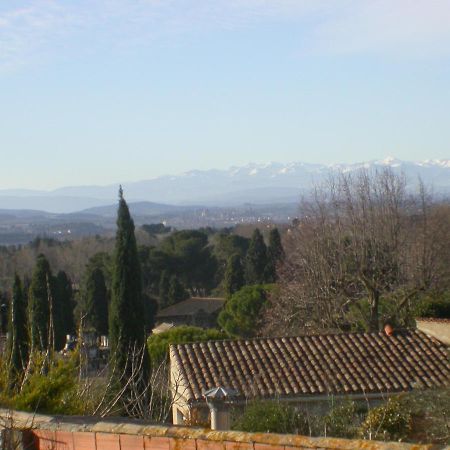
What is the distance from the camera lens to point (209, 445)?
12.3ft

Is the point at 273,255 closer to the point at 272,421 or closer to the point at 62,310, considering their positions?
the point at 62,310

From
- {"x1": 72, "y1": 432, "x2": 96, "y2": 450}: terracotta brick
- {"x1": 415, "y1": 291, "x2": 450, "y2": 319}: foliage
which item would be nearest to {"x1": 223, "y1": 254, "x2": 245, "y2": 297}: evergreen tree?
{"x1": 415, "y1": 291, "x2": 450, "y2": 319}: foliage

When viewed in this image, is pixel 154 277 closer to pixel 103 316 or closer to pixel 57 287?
pixel 103 316

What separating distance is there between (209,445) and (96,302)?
3460cm

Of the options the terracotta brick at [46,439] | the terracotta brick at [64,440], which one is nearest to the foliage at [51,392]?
the terracotta brick at [46,439]

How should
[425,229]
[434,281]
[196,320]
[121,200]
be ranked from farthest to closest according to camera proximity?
[196,320] → [425,229] → [434,281] → [121,200]

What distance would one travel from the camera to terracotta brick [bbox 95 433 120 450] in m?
4.07

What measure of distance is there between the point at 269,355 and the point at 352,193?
1518 centimetres

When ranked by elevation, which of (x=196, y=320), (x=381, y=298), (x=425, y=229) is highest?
(x=425, y=229)

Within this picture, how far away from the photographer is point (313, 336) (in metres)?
17.9

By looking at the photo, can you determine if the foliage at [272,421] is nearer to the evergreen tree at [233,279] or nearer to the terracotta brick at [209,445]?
the terracotta brick at [209,445]

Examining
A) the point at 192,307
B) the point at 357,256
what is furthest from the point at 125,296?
the point at 192,307

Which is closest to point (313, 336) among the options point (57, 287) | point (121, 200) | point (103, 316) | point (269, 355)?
point (269, 355)

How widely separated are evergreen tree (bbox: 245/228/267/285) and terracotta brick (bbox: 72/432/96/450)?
1520 inches
